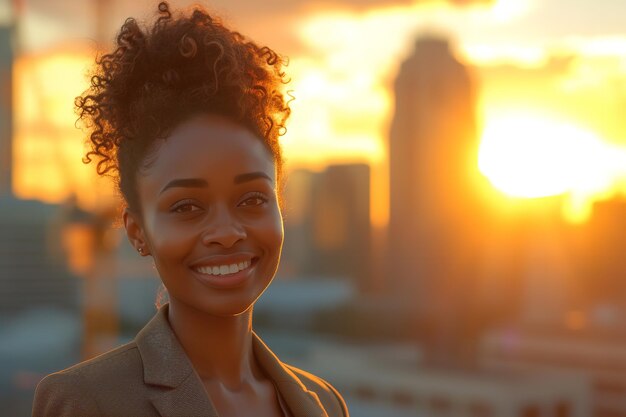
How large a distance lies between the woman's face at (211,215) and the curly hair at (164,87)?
0.05 metres

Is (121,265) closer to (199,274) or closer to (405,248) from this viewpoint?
(405,248)

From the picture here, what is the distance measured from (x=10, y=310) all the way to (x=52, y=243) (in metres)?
8.22

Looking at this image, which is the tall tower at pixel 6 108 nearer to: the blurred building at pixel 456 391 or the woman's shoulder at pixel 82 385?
the blurred building at pixel 456 391

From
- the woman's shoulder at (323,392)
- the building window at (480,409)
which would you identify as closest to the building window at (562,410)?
the building window at (480,409)

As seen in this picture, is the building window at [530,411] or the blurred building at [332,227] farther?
the blurred building at [332,227]

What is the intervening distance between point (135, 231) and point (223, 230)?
301 millimetres

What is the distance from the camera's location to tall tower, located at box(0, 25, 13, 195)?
85.6 metres

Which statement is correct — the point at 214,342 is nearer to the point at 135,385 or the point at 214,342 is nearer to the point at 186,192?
the point at 135,385

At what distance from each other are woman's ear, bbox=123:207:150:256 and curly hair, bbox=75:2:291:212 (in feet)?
0.11

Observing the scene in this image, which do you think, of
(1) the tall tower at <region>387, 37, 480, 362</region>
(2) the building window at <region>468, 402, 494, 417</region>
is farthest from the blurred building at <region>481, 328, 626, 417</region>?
(1) the tall tower at <region>387, 37, 480, 362</region>

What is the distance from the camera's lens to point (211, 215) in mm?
2195

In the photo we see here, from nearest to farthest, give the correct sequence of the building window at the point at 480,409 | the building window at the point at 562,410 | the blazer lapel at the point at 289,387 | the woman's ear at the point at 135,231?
the woman's ear at the point at 135,231 → the blazer lapel at the point at 289,387 → the building window at the point at 480,409 → the building window at the point at 562,410

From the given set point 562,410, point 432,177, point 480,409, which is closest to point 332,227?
point 432,177

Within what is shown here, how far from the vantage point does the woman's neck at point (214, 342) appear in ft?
7.85
